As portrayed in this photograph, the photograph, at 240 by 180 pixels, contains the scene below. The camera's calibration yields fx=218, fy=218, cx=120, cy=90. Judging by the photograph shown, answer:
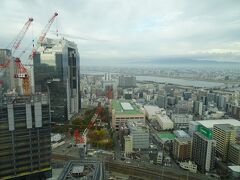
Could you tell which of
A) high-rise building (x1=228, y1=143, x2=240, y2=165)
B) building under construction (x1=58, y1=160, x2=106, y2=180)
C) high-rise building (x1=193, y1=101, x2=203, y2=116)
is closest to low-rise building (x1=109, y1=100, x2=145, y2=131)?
high-rise building (x1=193, y1=101, x2=203, y2=116)

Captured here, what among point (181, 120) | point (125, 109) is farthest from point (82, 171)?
point (181, 120)

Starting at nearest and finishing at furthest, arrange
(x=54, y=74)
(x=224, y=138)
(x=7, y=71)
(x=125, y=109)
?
(x=224, y=138), (x=54, y=74), (x=125, y=109), (x=7, y=71)

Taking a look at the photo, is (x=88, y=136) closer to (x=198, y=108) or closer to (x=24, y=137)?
(x=24, y=137)

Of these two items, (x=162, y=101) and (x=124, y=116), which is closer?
(x=124, y=116)

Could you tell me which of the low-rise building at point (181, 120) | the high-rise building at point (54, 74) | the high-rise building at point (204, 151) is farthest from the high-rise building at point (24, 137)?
the low-rise building at point (181, 120)

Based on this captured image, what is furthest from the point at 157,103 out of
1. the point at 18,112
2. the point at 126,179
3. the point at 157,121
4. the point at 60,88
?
the point at 18,112

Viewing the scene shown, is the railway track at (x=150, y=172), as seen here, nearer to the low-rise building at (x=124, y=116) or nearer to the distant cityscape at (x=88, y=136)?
the distant cityscape at (x=88, y=136)

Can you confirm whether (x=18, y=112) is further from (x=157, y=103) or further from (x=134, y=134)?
(x=157, y=103)
